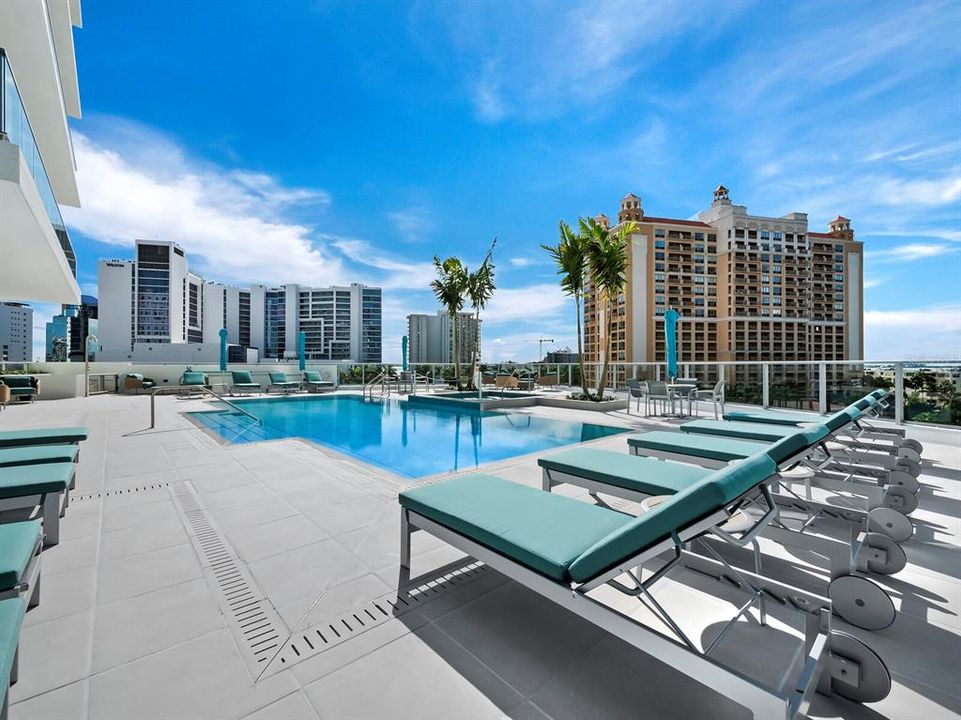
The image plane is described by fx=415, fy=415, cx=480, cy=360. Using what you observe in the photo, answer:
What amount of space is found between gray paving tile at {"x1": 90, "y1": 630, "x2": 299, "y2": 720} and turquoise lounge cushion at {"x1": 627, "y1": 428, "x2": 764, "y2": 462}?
2.84 meters

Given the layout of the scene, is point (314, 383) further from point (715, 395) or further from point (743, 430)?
point (743, 430)

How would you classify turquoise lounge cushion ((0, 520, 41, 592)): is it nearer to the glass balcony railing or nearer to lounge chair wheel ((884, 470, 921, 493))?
lounge chair wheel ((884, 470, 921, 493))

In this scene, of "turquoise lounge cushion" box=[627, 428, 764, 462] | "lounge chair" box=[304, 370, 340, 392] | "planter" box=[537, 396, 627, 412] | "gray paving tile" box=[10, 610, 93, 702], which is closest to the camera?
"gray paving tile" box=[10, 610, 93, 702]

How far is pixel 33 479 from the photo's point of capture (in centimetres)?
229

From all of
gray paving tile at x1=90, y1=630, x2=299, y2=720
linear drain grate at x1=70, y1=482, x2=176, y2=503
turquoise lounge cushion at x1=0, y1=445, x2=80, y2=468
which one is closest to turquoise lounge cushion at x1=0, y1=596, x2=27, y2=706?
gray paving tile at x1=90, y1=630, x2=299, y2=720

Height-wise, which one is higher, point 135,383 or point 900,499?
point 135,383

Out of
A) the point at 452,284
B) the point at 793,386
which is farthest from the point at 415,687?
the point at 452,284

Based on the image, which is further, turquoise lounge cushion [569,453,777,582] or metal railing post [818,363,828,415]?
metal railing post [818,363,828,415]

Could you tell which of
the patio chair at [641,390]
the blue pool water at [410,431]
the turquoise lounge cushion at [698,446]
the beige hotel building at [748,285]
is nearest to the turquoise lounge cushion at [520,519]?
the turquoise lounge cushion at [698,446]

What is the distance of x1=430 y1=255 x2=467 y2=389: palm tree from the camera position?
1409 centimetres

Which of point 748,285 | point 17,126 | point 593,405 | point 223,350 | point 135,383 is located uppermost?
point 748,285

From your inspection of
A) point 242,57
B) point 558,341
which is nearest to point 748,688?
point 242,57

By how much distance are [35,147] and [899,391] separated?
42.2 ft

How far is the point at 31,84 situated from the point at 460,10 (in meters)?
8.83
